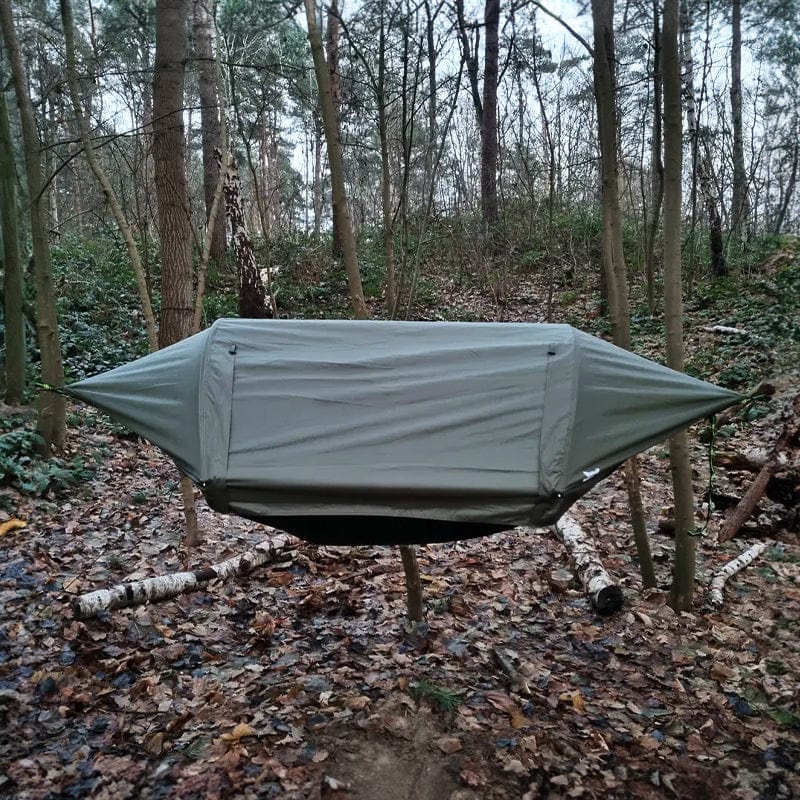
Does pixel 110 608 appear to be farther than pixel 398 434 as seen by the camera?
Yes

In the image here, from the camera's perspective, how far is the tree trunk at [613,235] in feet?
13.4

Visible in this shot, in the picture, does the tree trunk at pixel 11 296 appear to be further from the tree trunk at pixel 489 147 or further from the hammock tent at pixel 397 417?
the tree trunk at pixel 489 147

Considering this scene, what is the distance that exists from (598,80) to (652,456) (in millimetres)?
3936

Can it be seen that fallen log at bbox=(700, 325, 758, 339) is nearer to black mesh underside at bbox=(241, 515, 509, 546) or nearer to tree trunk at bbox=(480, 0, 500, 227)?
tree trunk at bbox=(480, 0, 500, 227)

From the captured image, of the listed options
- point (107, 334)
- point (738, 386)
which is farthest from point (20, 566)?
point (738, 386)

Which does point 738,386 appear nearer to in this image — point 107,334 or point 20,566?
point 20,566

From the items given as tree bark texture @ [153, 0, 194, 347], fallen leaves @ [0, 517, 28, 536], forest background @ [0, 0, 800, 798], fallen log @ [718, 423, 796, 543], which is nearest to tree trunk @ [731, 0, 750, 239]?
forest background @ [0, 0, 800, 798]

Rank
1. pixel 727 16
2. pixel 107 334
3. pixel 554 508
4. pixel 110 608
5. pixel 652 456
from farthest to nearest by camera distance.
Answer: pixel 727 16 < pixel 107 334 < pixel 652 456 < pixel 110 608 < pixel 554 508

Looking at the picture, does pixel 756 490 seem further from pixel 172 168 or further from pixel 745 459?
pixel 172 168

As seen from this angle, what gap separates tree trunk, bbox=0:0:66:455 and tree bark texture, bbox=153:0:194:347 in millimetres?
1157

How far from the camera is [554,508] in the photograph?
2.37m

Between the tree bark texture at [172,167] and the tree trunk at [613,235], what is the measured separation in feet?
10.7

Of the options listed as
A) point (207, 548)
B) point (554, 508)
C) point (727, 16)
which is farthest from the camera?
point (727, 16)

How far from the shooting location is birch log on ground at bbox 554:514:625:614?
397 cm
